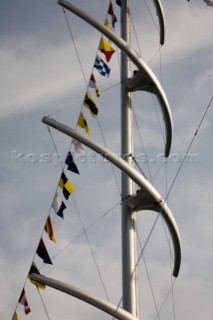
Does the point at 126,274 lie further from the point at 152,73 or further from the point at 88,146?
the point at 152,73

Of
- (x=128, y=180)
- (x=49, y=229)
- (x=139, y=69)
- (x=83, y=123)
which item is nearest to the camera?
(x=49, y=229)

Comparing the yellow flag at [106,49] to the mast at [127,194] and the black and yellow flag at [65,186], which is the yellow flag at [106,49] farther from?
the black and yellow flag at [65,186]

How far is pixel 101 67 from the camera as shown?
17406 millimetres

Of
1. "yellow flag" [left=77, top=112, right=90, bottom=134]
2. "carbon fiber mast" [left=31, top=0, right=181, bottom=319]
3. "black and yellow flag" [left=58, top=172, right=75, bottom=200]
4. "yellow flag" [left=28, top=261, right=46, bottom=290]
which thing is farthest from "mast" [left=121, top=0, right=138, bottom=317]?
"yellow flag" [left=28, top=261, right=46, bottom=290]

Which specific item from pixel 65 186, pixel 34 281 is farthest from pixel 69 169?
pixel 34 281

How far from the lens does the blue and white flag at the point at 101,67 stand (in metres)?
17.3

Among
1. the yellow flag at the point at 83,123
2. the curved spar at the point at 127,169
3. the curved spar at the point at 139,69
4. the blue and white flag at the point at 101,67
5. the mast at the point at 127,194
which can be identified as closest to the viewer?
the mast at the point at 127,194

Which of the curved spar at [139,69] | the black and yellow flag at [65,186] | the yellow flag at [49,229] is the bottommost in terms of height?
the yellow flag at [49,229]

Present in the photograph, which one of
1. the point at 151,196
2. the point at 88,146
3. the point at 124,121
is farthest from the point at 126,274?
the point at 124,121

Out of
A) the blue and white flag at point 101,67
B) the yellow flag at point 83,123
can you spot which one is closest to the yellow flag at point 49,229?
the yellow flag at point 83,123

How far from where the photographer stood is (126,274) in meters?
14.6

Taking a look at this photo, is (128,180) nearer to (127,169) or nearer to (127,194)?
(127,194)

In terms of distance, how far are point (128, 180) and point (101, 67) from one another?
4028 mm

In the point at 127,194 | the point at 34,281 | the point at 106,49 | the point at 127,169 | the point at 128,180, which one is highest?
the point at 106,49
